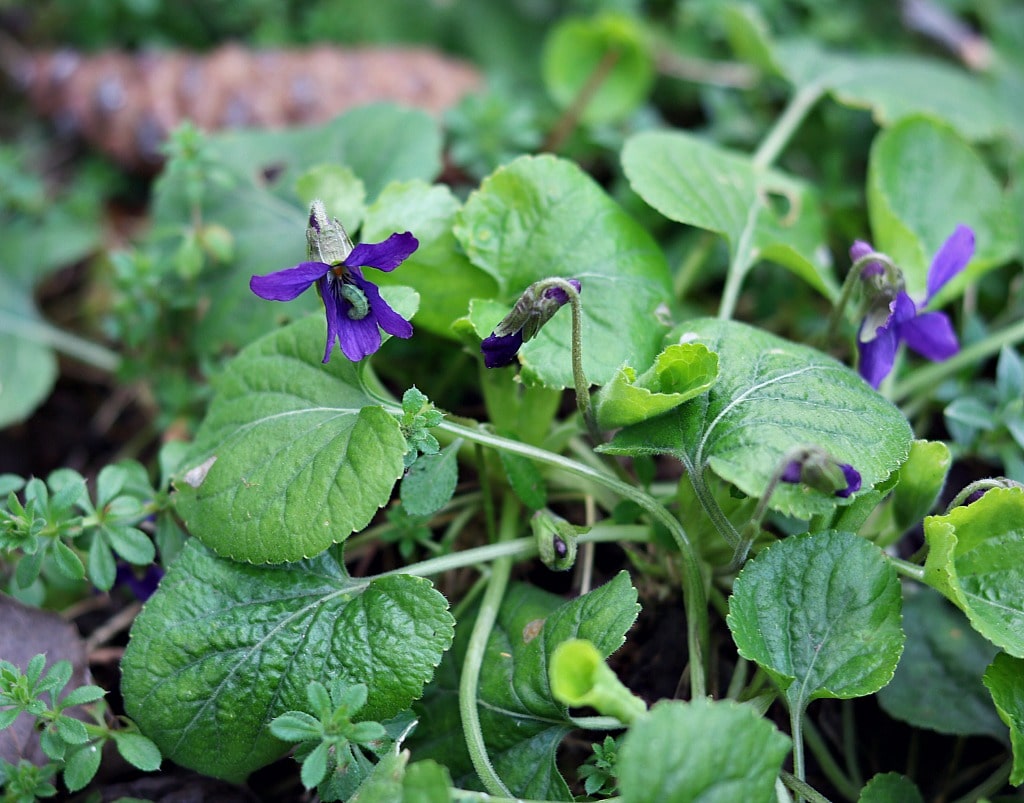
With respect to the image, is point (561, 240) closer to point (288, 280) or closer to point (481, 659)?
point (288, 280)

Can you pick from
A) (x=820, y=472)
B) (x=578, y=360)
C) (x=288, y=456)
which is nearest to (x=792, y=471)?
(x=820, y=472)

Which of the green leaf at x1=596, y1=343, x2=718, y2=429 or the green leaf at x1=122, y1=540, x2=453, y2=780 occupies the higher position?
the green leaf at x1=596, y1=343, x2=718, y2=429

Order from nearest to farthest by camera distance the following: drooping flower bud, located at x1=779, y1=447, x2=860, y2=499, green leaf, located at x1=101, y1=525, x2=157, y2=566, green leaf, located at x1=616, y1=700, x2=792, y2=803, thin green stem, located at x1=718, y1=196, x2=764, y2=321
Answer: green leaf, located at x1=616, y1=700, x2=792, y2=803, drooping flower bud, located at x1=779, y1=447, x2=860, y2=499, green leaf, located at x1=101, y1=525, x2=157, y2=566, thin green stem, located at x1=718, y1=196, x2=764, y2=321

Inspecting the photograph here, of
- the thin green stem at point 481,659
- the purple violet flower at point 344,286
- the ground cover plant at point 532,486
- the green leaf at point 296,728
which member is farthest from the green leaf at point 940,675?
the purple violet flower at point 344,286

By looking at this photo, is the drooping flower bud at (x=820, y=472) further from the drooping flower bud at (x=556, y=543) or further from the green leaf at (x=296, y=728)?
the green leaf at (x=296, y=728)

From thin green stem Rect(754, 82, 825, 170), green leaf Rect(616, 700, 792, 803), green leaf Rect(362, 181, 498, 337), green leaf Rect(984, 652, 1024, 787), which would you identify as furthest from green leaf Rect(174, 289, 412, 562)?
thin green stem Rect(754, 82, 825, 170)

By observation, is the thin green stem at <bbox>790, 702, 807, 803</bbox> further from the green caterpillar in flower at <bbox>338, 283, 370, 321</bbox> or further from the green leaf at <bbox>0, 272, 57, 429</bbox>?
the green leaf at <bbox>0, 272, 57, 429</bbox>
